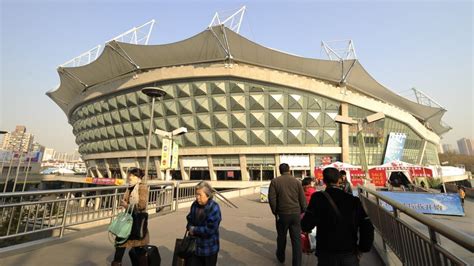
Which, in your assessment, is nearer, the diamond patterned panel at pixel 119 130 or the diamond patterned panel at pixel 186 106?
the diamond patterned panel at pixel 186 106

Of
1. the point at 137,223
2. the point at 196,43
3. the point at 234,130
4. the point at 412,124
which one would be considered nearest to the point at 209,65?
the point at 196,43

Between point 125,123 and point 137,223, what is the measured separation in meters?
38.2

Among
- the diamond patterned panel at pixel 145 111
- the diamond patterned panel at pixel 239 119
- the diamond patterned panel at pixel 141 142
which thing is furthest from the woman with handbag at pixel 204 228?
the diamond patterned panel at pixel 141 142

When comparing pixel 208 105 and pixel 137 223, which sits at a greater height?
pixel 208 105

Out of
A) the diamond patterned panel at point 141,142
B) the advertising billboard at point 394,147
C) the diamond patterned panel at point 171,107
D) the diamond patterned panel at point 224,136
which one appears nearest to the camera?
the diamond patterned panel at point 224,136

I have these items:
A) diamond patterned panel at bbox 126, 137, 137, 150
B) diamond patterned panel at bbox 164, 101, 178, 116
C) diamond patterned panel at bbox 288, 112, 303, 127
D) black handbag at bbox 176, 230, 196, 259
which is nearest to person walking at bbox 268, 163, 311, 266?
black handbag at bbox 176, 230, 196, 259

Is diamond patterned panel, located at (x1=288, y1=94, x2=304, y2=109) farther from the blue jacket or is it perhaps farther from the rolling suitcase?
the blue jacket

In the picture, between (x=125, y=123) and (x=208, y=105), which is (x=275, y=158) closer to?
(x=208, y=105)

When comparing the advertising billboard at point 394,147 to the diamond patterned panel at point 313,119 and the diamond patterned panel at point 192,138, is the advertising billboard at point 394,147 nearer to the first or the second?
the diamond patterned panel at point 313,119

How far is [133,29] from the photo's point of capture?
38.8m

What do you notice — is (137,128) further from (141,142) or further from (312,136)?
(312,136)

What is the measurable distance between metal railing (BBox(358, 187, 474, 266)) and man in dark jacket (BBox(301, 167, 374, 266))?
1.72ft

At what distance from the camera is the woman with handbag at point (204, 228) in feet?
9.96

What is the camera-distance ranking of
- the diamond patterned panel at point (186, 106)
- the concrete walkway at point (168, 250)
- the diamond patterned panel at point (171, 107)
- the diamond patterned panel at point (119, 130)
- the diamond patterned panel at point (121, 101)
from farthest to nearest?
1. the diamond patterned panel at point (119, 130)
2. the diamond patterned panel at point (121, 101)
3. the diamond patterned panel at point (171, 107)
4. the diamond patterned panel at point (186, 106)
5. the concrete walkway at point (168, 250)
